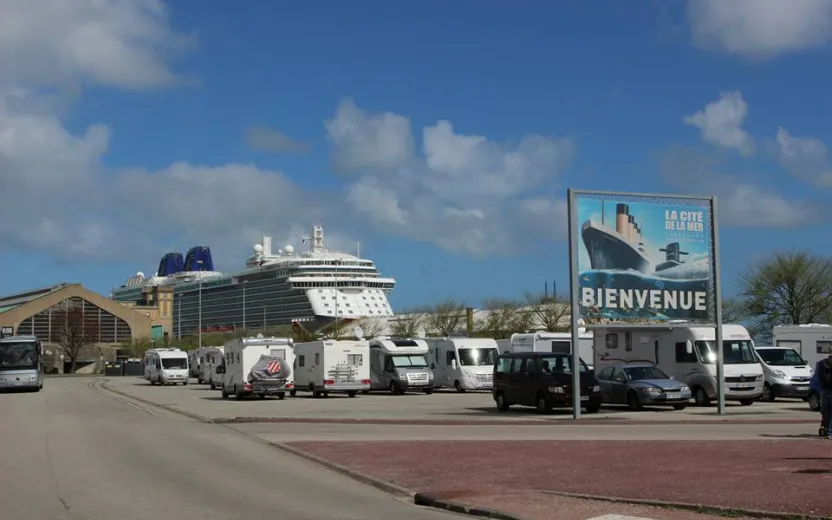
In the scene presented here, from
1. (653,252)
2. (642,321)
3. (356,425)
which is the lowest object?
(356,425)

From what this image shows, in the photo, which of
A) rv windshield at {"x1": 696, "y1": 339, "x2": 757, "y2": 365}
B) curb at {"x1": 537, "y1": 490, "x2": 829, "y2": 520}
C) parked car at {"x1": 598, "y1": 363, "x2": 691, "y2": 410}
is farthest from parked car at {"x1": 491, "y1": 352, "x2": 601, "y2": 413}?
curb at {"x1": 537, "y1": 490, "x2": 829, "y2": 520}

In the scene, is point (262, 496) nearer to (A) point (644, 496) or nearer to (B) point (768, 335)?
(A) point (644, 496)

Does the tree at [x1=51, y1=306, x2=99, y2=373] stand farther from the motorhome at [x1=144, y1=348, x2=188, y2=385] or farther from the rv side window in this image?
the rv side window

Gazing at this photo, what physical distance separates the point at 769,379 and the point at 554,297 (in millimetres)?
44272

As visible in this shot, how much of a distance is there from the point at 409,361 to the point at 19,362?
22221 millimetres

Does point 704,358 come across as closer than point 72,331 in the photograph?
Yes

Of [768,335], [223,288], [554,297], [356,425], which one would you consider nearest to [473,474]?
[356,425]

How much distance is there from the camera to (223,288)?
124625mm

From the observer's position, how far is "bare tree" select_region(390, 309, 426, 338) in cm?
8644

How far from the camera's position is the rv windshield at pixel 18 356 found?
5159 centimetres

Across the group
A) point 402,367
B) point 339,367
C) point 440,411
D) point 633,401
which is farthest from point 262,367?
point 633,401

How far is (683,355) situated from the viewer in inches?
1215

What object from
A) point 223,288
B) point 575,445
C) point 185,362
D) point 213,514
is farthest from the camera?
point 223,288

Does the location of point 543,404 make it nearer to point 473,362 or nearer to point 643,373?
point 643,373
